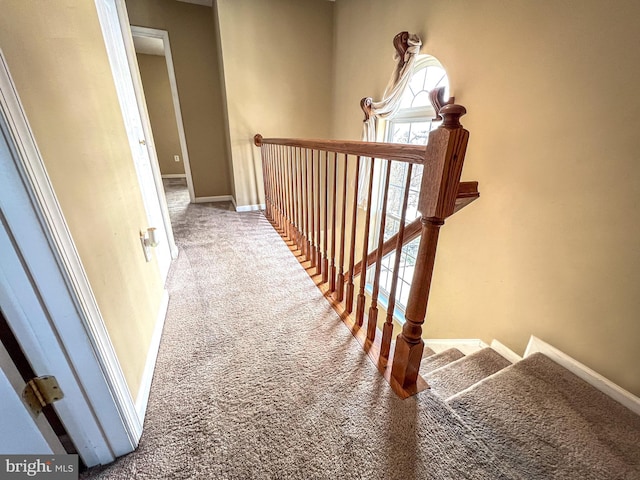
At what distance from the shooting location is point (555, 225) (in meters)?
1.39

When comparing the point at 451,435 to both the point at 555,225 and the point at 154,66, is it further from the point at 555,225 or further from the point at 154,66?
the point at 154,66

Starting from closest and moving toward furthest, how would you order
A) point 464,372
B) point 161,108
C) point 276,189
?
point 464,372, point 276,189, point 161,108

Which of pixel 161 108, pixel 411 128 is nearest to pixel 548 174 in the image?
pixel 411 128

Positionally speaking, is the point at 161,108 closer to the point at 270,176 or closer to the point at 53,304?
the point at 270,176

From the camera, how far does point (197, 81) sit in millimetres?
3662

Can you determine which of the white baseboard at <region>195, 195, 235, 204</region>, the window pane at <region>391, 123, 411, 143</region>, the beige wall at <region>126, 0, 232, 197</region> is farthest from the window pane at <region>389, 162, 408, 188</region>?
the beige wall at <region>126, 0, 232, 197</region>

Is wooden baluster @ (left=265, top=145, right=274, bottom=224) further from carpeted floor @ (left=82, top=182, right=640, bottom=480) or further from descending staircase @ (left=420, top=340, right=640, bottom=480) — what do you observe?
descending staircase @ (left=420, top=340, right=640, bottom=480)

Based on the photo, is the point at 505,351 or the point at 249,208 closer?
the point at 505,351

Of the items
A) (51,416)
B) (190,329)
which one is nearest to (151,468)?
(51,416)

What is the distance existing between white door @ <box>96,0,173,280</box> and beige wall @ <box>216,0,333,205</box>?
158cm

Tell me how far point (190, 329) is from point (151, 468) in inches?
24.4

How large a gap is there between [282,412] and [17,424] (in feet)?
2.27

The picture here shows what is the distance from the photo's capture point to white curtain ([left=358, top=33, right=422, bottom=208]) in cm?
219

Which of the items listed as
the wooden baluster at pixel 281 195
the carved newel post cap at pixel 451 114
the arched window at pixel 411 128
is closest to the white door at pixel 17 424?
the carved newel post cap at pixel 451 114
